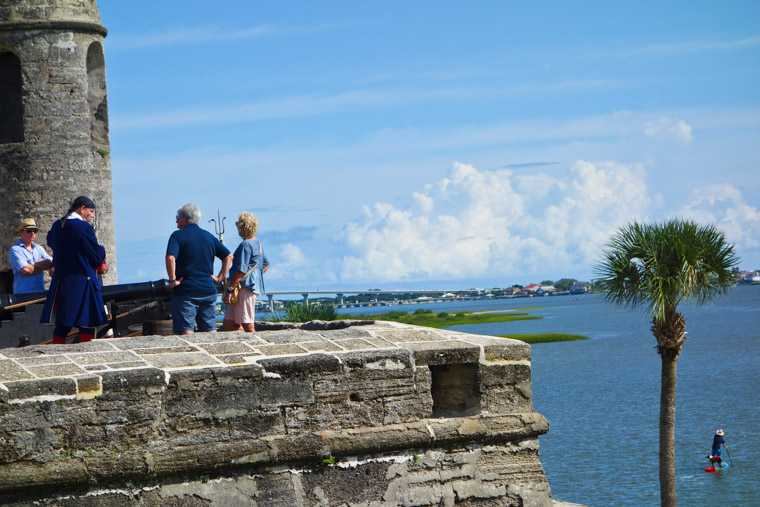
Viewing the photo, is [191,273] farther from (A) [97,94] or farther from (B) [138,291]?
(A) [97,94]

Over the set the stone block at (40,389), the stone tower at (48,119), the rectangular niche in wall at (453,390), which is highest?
the stone tower at (48,119)

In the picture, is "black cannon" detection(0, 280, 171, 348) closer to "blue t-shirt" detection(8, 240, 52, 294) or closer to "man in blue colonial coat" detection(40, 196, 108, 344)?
"blue t-shirt" detection(8, 240, 52, 294)

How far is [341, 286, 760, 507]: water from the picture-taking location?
84.4 ft

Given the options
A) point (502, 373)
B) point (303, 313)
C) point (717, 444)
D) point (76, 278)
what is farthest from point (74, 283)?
point (717, 444)

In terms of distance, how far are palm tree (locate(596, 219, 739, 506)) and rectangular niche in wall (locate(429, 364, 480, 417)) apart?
40.9 ft

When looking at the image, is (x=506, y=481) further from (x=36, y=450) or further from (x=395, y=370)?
(x=36, y=450)

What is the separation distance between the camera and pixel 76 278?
6.04 metres

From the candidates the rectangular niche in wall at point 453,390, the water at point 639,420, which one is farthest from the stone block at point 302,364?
the water at point 639,420

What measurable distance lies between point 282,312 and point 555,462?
32.6 feet

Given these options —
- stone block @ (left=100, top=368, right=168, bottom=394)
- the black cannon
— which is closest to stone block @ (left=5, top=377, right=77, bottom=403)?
stone block @ (left=100, top=368, right=168, bottom=394)

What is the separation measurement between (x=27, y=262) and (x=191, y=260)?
269cm

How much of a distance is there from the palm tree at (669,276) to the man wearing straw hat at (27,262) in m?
11.5

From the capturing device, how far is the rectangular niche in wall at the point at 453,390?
5215mm

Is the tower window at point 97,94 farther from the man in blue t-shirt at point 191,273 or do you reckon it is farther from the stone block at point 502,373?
the stone block at point 502,373
